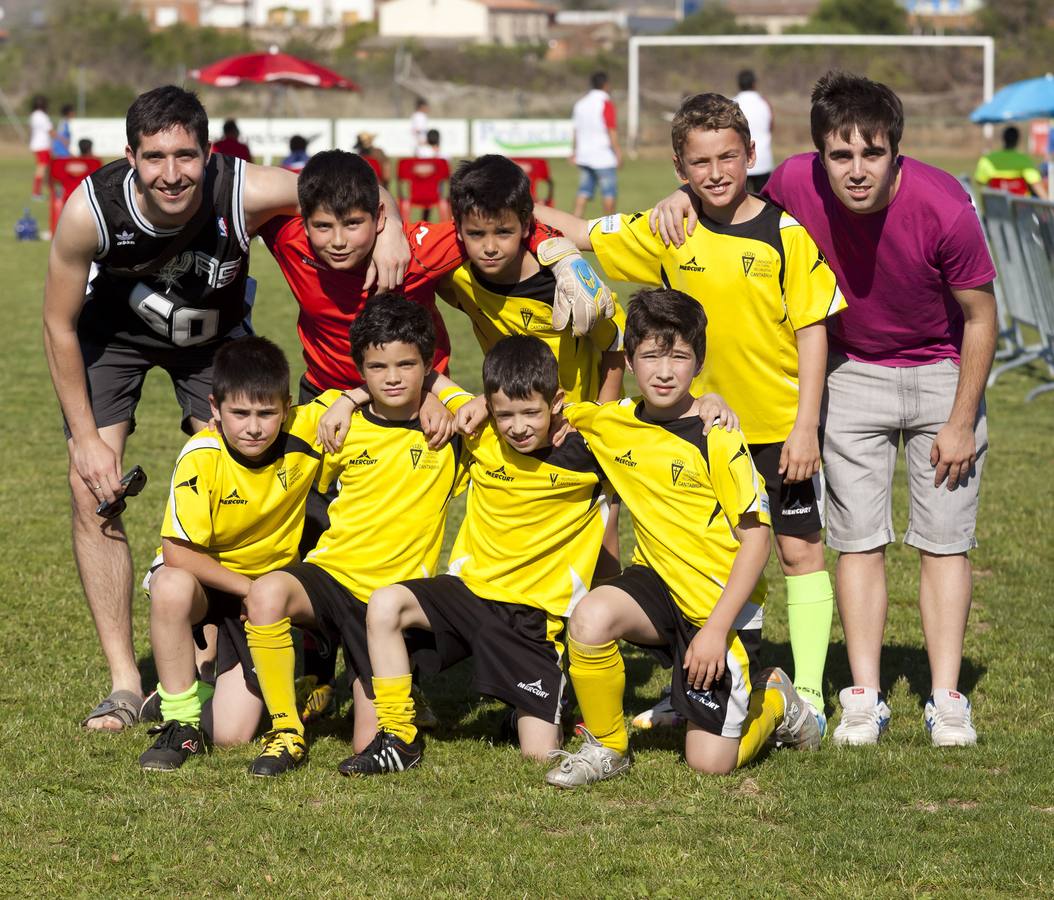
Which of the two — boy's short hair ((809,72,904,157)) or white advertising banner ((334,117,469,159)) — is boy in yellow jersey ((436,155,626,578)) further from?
white advertising banner ((334,117,469,159))

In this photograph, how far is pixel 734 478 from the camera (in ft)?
14.5

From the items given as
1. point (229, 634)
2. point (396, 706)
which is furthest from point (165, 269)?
point (396, 706)

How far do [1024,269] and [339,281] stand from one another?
25.1 ft

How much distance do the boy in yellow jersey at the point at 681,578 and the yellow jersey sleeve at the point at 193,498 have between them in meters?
1.18

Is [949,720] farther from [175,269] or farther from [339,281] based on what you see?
[175,269]

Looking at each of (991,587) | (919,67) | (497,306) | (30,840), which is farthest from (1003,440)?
(919,67)

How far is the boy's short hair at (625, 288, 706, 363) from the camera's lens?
14.4ft

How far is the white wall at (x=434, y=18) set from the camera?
105 m

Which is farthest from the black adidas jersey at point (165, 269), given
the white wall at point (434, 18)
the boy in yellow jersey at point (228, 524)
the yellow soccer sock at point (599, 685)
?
the white wall at point (434, 18)

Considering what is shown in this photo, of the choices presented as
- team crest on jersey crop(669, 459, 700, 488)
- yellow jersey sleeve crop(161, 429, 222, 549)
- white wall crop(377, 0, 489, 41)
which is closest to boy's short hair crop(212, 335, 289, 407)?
yellow jersey sleeve crop(161, 429, 222, 549)

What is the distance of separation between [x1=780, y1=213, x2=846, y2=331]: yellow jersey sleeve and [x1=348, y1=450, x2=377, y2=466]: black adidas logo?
1412mm

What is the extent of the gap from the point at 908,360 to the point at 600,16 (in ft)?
418

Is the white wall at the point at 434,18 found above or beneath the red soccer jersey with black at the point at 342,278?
above

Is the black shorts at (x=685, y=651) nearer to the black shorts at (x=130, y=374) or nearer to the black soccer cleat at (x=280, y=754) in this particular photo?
the black soccer cleat at (x=280, y=754)
